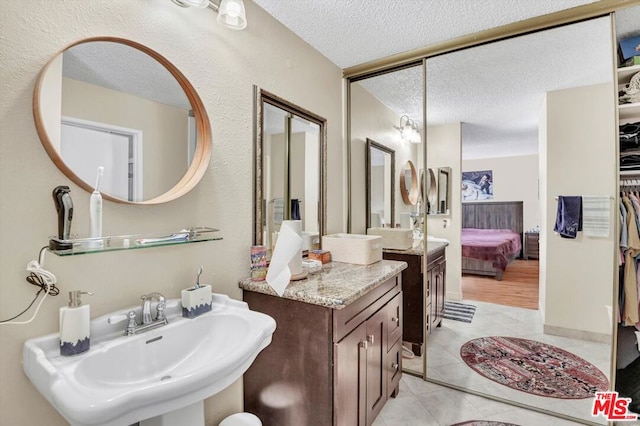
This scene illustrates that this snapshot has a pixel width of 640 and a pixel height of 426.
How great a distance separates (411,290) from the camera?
2.48m

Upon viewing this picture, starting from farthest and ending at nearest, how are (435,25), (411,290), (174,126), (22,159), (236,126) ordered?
(411,290) → (435,25) → (236,126) → (174,126) → (22,159)

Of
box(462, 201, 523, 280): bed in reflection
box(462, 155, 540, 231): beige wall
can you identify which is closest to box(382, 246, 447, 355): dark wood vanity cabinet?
box(462, 201, 523, 280): bed in reflection

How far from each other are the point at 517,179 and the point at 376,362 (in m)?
1.64

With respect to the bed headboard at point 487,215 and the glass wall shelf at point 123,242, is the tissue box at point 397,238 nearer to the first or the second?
the bed headboard at point 487,215

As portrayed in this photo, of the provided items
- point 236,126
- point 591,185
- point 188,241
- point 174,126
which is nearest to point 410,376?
point 591,185

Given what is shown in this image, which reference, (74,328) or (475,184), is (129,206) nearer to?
(74,328)

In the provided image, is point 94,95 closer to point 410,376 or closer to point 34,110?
point 34,110

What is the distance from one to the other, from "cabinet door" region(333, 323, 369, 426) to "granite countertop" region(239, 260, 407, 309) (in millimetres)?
217

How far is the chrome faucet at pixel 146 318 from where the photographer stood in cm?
110

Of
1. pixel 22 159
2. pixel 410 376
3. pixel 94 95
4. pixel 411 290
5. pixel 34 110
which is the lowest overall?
pixel 410 376

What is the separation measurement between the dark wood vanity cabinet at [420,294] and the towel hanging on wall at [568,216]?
75 cm

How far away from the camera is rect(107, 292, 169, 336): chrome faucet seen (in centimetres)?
110

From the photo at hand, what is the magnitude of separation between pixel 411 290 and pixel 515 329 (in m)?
0.77

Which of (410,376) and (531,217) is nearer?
(531,217)
